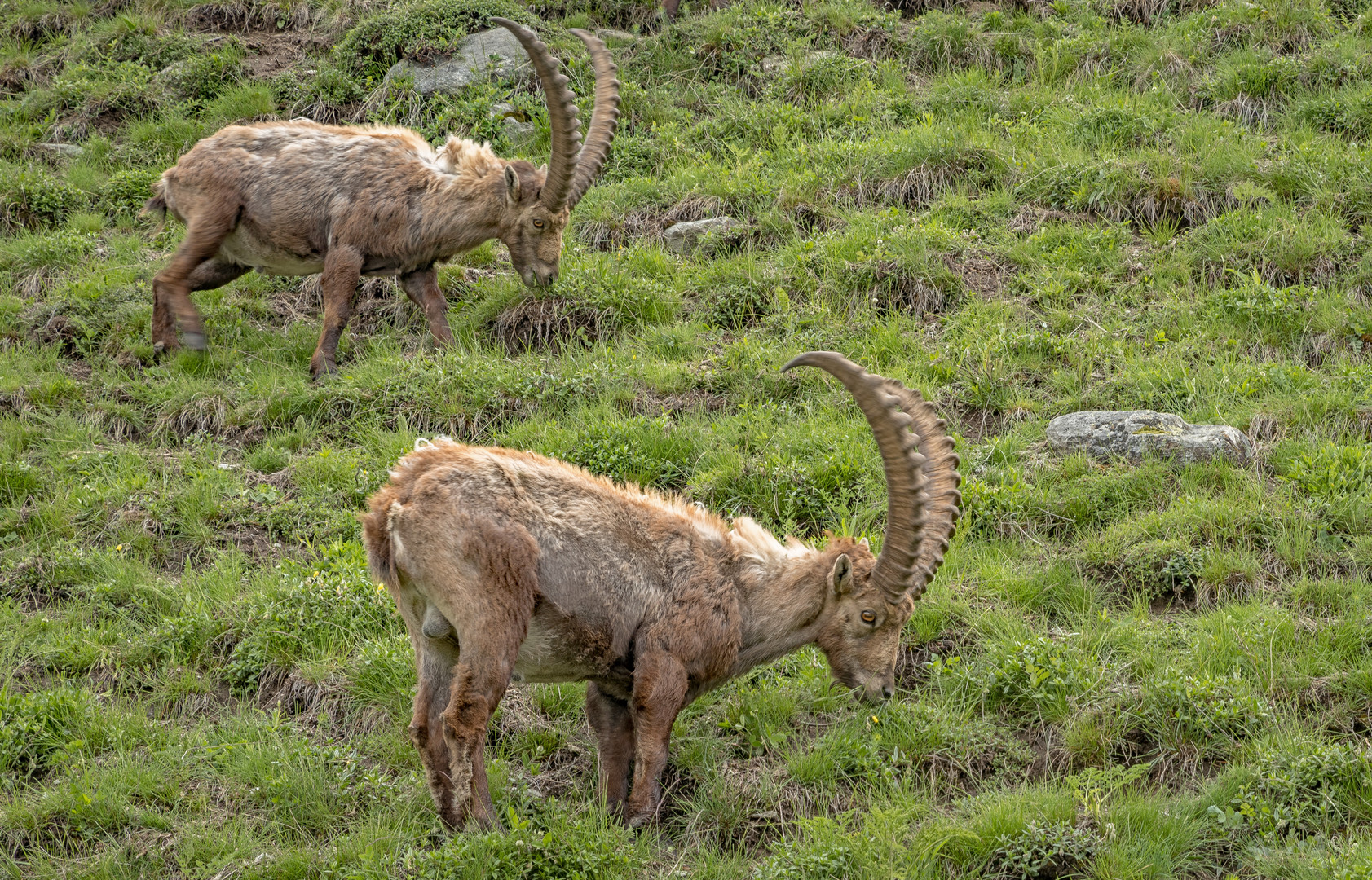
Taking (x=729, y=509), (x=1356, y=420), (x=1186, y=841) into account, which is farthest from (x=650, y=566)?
(x=1356, y=420)

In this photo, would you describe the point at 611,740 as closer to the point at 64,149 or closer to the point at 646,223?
the point at 646,223

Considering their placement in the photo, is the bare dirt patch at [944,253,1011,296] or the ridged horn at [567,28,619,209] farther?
the ridged horn at [567,28,619,209]

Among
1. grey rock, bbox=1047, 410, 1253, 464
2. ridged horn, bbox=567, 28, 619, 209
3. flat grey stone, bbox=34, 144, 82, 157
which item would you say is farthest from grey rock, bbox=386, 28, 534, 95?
grey rock, bbox=1047, 410, 1253, 464

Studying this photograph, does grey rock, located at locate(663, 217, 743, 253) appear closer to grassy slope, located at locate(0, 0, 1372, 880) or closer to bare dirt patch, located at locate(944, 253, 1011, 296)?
grassy slope, located at locate(0, 0, 1372, 880)

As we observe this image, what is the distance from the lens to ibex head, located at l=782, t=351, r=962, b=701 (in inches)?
240

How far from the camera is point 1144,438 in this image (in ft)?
26.9

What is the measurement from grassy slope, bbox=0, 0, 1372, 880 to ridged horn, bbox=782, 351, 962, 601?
0.83 meters

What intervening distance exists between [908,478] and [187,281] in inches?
265

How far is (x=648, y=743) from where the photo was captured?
6.11 metres

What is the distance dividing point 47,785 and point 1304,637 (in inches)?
256

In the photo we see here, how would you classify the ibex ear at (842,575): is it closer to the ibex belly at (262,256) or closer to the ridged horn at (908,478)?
the ridged horn at (908,478)

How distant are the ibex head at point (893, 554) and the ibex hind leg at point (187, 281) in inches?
237

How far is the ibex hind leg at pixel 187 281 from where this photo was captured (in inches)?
402

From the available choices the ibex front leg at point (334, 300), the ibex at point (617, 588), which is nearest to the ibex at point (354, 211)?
the ibex front leg at point (334, 300)
